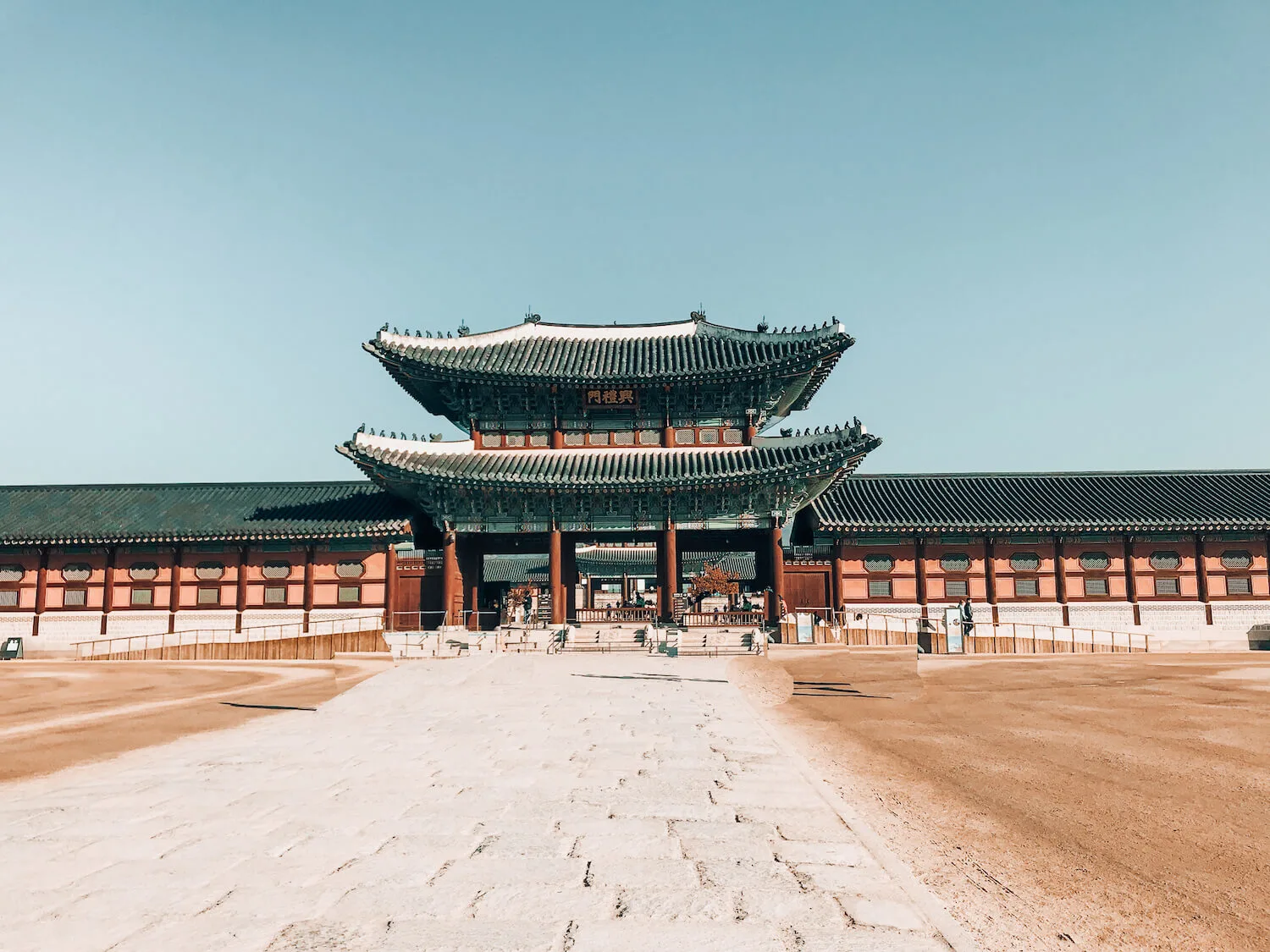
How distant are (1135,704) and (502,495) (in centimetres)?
2124

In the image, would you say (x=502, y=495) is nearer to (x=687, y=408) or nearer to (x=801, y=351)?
(x=687, y=408)

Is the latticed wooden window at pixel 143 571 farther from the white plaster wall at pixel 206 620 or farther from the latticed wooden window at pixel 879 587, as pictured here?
the latticed wooden window at pixel 879 587

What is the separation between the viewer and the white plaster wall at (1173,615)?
3081 cm

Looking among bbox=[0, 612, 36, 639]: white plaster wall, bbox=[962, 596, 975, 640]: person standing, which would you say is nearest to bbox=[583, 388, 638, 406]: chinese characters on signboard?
bbox=[962, 596, 975, 640]: person standing

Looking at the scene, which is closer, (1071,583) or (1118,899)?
(1118,899)

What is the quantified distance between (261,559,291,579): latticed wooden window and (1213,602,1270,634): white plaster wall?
3502 cm

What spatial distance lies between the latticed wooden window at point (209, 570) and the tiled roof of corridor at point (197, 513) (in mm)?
1175

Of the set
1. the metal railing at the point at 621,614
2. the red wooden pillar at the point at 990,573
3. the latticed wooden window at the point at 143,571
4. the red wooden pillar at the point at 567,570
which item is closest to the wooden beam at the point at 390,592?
the red wooden pillar at the point at 567,570

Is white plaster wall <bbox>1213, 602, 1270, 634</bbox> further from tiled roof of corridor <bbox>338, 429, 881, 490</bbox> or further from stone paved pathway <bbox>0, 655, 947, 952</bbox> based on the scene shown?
stone paved pathway <bbox>0, 655, 947, 952</bbox>

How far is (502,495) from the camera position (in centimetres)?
3006

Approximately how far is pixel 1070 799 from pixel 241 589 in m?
29.5

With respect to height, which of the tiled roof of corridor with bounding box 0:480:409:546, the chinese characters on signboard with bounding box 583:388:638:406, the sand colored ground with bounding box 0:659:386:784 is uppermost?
the chinese characters on signboard with bounding box 583:388:638:406

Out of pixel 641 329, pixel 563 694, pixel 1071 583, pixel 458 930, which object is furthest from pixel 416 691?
pixel 1071 583

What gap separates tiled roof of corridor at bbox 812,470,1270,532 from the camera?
3059 centimetres
